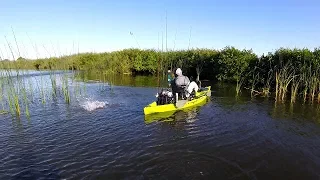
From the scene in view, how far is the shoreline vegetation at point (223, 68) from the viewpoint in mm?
18141

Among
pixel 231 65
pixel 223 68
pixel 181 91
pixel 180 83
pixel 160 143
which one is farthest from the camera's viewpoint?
pixel 223 68

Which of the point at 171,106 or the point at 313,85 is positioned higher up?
the point at 313,85

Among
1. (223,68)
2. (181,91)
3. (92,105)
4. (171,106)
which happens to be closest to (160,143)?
(171,106)

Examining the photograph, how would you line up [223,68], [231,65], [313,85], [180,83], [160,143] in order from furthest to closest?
[223,68]
[231,65]
[313,85]
[180,83]
[160,143]

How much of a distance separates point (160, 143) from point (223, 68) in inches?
813

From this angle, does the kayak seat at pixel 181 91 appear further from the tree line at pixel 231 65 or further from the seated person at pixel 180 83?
the tree line at pixel 231 65

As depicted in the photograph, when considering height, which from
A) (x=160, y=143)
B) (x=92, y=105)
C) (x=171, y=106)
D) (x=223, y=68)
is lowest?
(x=160, y=143)

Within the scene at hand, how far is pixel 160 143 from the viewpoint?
10492 millimetres

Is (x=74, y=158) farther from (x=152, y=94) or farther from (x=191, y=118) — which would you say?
(x=152, y=94)

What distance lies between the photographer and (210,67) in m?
33.0

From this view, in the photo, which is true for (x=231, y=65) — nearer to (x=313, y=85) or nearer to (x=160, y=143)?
(x=313, y=85)

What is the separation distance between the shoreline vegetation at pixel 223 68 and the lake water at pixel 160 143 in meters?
2.26

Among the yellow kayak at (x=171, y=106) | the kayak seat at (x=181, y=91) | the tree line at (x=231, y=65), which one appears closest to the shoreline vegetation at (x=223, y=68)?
the tree line at (x=231, y=65)

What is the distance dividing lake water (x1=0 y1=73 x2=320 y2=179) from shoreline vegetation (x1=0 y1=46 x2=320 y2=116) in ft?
7.42
